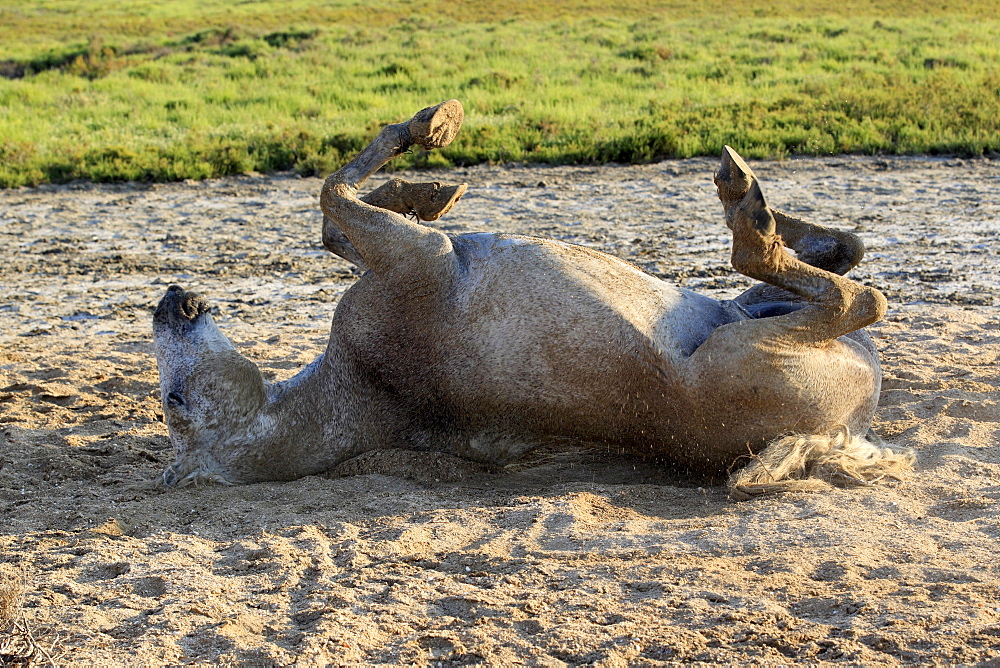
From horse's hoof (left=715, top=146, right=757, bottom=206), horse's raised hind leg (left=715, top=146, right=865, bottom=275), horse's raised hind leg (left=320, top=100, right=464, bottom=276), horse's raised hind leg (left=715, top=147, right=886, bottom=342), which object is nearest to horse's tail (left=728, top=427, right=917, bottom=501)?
horse's raised hind leg (left=715, top=147, right=886, bottom=342)

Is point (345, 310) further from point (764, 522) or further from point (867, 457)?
point (867, 457)

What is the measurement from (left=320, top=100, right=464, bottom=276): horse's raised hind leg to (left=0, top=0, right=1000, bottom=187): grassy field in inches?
295

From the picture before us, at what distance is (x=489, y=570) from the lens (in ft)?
11.1

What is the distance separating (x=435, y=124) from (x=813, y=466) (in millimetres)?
2237

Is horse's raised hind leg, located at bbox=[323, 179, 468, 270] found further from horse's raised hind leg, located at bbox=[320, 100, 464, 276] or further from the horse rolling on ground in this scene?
the horse rolling on ground

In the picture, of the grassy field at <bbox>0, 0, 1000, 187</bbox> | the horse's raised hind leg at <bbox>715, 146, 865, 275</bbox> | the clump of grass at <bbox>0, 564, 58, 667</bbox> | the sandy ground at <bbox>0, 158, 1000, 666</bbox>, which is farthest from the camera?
the grassy field at <bbox>0, 0, 1000, 187</bbox>

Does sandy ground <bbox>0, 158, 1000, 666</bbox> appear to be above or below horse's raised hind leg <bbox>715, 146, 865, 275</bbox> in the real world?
below

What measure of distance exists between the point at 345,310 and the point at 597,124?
35.5 ft

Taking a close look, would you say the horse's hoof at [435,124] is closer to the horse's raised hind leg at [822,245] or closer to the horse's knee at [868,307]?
the horse's raised hind leg at [822,245]

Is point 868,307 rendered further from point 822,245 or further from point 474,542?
point 474,542

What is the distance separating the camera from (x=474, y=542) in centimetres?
361

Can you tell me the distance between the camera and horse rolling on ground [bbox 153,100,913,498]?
12.8 ft

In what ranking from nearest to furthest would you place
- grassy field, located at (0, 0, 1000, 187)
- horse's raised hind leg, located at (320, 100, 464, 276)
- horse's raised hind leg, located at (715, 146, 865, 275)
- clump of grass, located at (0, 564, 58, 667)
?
1. clump of grass, located at (0, 564, 58, 667)
2. horse's raised hind leg, located at (320, 100, 464, 276)
3. horse's raised hind leg, located at (715, 146, 865, 275)
4. grassy field, located at (0, 0, 1000, 187)

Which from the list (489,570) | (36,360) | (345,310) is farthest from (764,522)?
(36,360)
